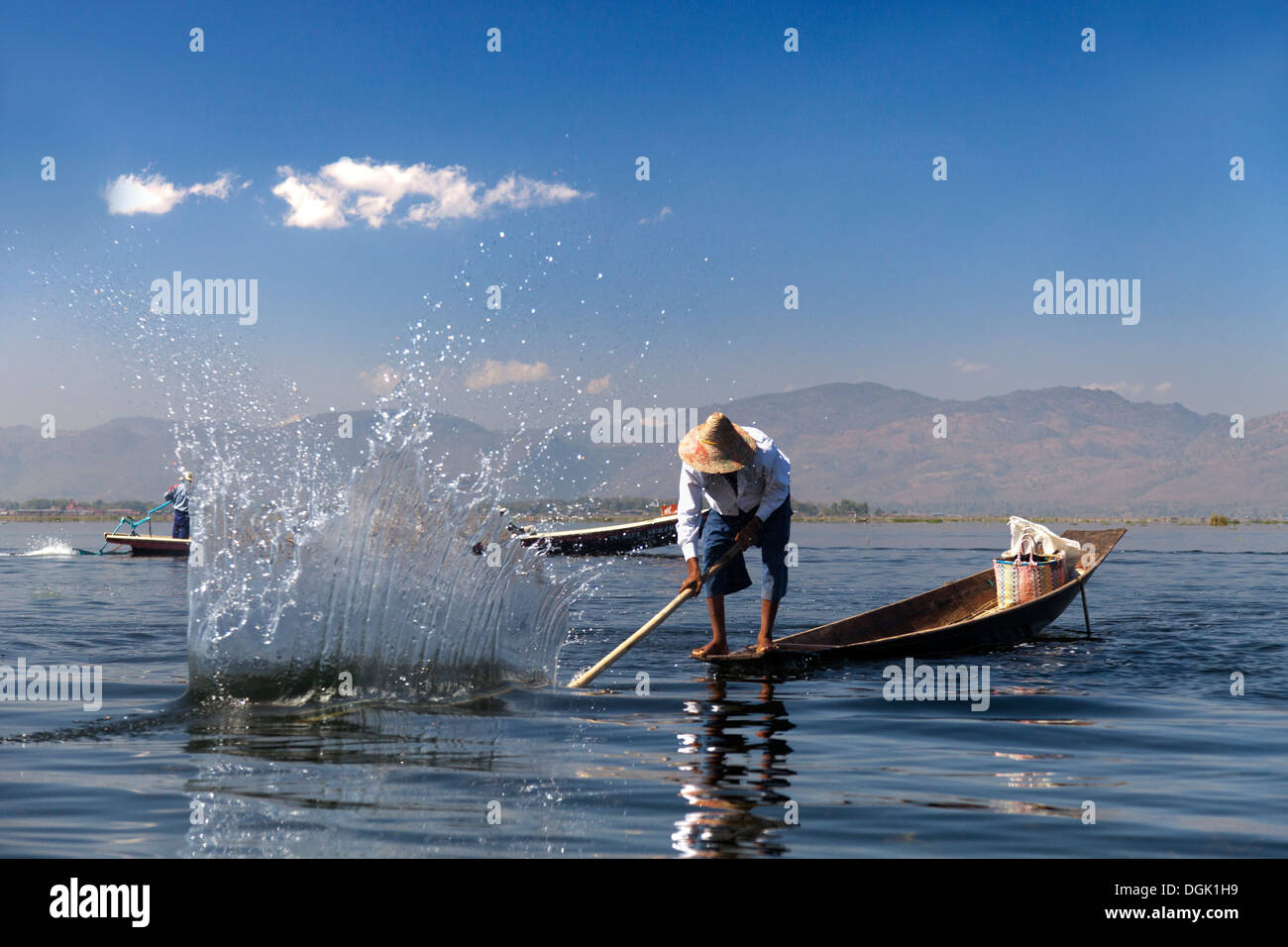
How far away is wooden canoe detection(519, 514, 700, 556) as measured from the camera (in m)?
31.7

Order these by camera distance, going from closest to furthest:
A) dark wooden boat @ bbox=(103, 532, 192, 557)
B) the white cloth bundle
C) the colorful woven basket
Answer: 1. the colorful woven basket
2. the white cloth bundle
3. dark wooden boat @ bbox=(103, 532, 192, 557)

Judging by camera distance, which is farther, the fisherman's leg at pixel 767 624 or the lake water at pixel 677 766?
the fisherman's leg at pixel 767 624

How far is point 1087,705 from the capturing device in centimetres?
837

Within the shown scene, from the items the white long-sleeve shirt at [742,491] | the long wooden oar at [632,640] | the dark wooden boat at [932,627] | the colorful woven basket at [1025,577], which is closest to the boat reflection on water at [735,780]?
the long wooden oar at [632,640]

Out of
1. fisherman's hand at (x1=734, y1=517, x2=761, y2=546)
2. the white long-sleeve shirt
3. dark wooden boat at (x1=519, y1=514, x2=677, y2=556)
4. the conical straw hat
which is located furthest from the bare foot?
dark wooden boat at (x1=519, y1=514, x2=677, y2=556)

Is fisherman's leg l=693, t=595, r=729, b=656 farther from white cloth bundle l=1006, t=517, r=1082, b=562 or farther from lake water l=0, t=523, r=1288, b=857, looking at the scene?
white cloth bundle l=1006, t=517, r=1082, b=562

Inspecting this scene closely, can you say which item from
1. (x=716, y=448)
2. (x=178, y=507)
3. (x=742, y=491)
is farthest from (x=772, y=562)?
(x=178, y=507)

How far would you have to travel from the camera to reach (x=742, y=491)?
10.1 m

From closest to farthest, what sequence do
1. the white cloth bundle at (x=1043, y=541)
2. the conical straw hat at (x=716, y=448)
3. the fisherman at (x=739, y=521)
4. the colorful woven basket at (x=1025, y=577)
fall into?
the conical straw hat at (x=716, y=448) → the fisherman at (x=739, y=521) → the colorful woven basket at (x=1025, y=577) → the white cloth bundle at (x=1043, y=541)

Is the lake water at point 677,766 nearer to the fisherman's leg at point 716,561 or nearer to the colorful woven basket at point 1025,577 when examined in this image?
the fisherman's leg at point 716,561

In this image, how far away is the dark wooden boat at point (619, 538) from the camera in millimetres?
31734

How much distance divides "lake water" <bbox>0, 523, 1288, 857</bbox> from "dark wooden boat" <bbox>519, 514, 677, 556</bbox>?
2006 cm

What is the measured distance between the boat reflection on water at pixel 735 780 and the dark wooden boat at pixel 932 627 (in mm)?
1517
